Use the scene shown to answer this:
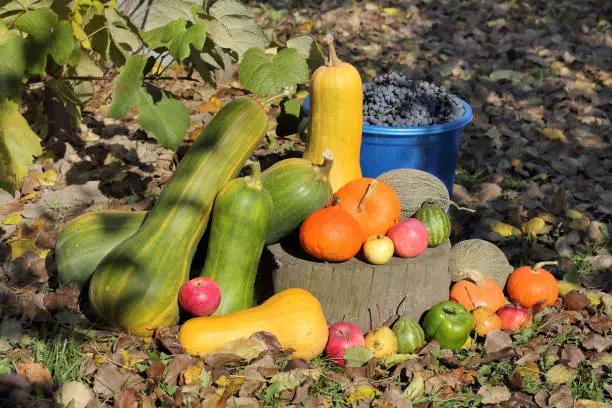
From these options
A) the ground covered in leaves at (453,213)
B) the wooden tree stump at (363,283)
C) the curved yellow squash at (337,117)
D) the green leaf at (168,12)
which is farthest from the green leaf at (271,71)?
the wooden tree stump at (363,283)

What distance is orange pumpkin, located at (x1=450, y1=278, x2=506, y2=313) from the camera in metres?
3.27

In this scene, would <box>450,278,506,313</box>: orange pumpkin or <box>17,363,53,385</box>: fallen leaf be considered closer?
<box>17,363,53,385</box>: fallen leaf

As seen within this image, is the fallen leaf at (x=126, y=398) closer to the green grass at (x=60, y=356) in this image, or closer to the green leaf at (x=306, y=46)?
the green grass at (x=60, y=356)

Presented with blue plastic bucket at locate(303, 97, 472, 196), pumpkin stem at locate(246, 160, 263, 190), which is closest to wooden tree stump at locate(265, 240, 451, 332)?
pumpkin stem at locate(246, 160, 263, 190)

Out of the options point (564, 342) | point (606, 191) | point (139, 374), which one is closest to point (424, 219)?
point (564, 342)

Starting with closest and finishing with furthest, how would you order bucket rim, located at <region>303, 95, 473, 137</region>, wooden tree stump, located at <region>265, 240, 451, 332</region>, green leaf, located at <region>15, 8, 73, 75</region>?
green leaf, located at <region>15, 8, 73, 75</region>, wooden tree stump, located at <region>265, 240, 451, 332</region>, bucket rim, located at <region>303, 95, 473, 137</region>

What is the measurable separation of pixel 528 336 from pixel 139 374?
1690 millimetres

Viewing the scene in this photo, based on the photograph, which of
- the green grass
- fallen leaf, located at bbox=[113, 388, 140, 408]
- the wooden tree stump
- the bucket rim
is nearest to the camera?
fallen leaf, located at bbox=[113, 388, 140, 408]

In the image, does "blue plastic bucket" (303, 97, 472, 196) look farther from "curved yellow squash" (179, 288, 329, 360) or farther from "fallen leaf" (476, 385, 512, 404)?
"fallen leaf" (476, 385, 512, 404)

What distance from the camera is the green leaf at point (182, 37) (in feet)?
9.34

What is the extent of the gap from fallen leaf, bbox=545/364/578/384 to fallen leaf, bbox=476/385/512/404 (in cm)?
23

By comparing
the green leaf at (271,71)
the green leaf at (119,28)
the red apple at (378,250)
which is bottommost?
the red apple at (378,250)

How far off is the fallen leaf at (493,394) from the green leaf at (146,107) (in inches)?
64.1

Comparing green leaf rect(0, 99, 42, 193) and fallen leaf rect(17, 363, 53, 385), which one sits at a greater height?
green leaf rect(0, 99, 42, 193)
